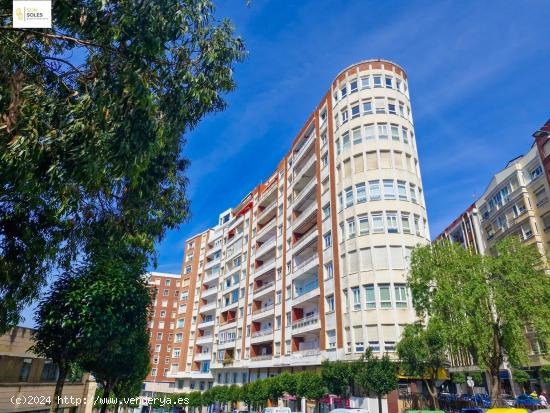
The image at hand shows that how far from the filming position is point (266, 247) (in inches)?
2148

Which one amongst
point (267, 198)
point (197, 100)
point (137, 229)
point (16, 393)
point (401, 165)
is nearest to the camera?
point (197, 100)

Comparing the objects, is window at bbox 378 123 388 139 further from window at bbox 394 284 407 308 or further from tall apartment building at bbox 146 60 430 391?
window at bbox 394 284 407 308

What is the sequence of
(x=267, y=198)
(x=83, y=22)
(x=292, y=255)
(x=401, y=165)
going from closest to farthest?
(x=83, y=22) < (x=401, y=165) < (x=292, y=255) < (x=267, y=198)

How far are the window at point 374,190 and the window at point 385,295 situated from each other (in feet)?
27.0

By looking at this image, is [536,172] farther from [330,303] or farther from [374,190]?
[330,303]

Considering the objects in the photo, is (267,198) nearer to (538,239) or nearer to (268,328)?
(268,328)

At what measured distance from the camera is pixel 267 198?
59.3 metres

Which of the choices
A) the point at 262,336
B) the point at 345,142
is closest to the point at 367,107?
the point at 345,142

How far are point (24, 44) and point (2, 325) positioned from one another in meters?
9.48

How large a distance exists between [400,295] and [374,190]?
32.6 feet

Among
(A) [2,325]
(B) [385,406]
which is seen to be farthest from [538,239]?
(A) [2,325]

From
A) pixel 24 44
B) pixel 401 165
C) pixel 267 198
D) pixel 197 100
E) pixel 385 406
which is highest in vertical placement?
pixel 267 198

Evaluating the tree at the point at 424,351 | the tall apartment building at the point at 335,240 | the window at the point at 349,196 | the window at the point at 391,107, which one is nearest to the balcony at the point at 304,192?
the tall apartment building at the point at 335,240

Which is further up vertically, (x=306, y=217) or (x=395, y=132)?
(x=395, y=132)
